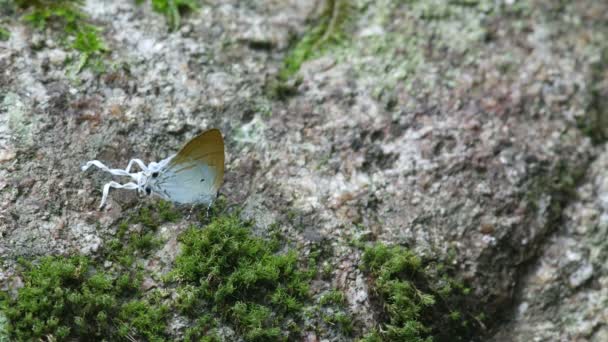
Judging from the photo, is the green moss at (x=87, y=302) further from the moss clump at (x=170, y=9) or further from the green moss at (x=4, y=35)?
the moss clump at (x=170, y=9)

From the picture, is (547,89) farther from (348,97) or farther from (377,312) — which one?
(377,312)

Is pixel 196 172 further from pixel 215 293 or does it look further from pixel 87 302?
pixel 87 302

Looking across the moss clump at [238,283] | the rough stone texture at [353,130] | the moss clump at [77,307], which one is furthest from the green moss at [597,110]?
the moss clump at [77,307]

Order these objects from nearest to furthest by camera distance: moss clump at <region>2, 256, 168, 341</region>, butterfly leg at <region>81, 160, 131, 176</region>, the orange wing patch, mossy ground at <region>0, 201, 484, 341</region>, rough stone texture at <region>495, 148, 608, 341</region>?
1. moss clump at <region>2, 256, 168, 341</region>
2. mossy ground at <region>0, 201, 484, 341</region>
3. the orange wing patch
4. butterfly leg at <region>81, 160, 131, 176</region>
5. rough stone texture at <region>495, 148, 608, 341</region>

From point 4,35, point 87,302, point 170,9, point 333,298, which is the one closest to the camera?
point 87,302

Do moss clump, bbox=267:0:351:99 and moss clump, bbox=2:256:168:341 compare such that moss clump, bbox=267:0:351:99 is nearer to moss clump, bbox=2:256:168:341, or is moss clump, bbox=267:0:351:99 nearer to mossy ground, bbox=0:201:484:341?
mossy ground, bbox=0:201:484:341

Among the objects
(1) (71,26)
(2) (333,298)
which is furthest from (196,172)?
(1) (71,26)

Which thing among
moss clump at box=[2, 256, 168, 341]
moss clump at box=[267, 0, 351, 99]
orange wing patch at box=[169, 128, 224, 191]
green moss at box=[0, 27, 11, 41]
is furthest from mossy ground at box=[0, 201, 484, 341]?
green moss at box=[0, 27, 11, 41]
